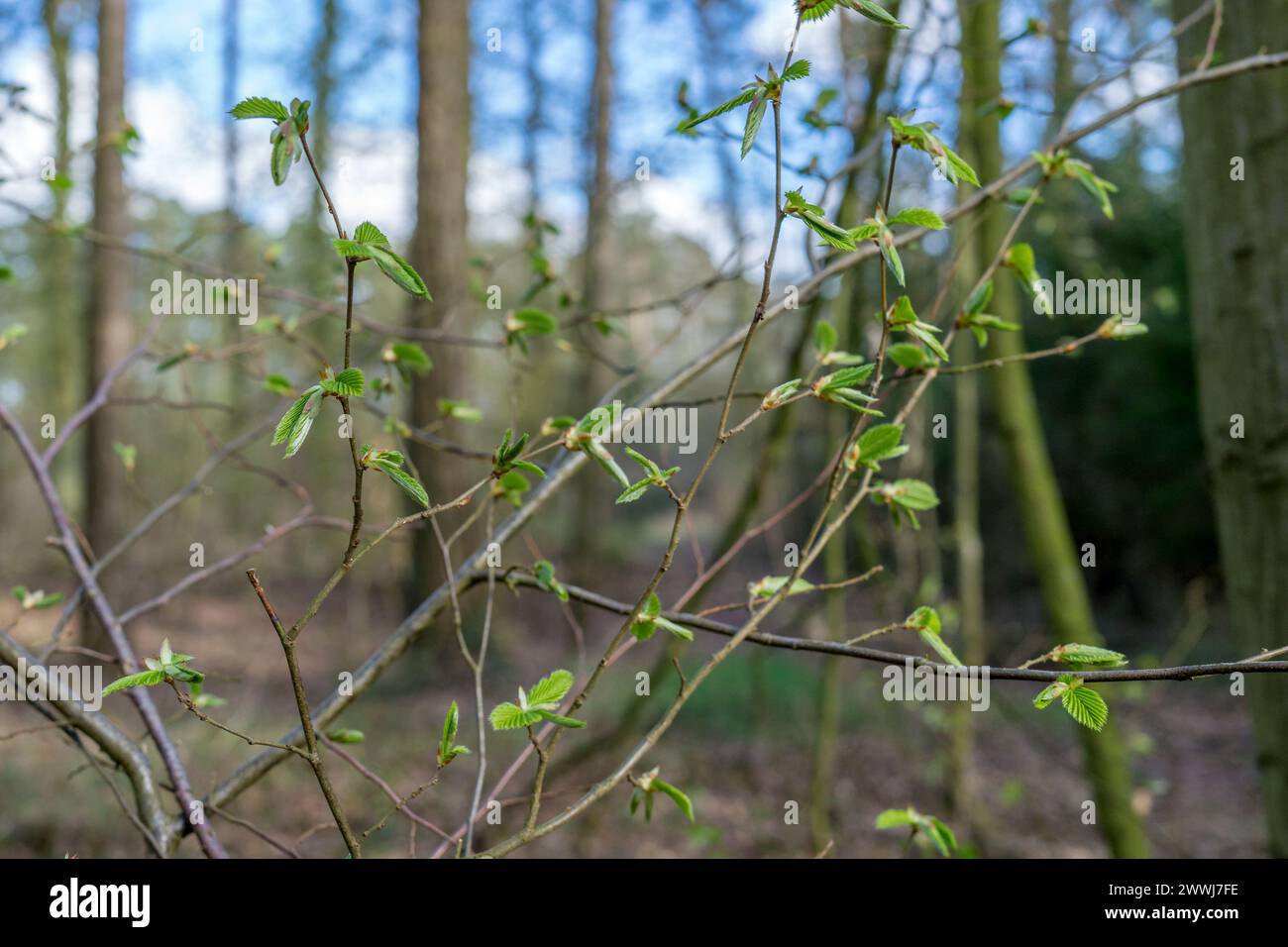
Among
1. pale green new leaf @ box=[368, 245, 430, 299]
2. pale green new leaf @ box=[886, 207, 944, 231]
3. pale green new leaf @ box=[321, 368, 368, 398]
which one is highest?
pale green new leaf @ box=[886, 207, 944, 231]

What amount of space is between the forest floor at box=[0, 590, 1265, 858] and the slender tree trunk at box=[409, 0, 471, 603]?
1.83 meters

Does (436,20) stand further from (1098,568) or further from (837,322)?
(1098,568)

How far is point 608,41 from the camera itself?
10734 millimetres

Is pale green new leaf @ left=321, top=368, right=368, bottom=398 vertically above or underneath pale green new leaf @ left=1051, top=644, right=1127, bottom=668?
above

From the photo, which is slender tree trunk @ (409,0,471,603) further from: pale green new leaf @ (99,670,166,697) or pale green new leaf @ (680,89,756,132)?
pale green new leaf @ (680,89,756,132)

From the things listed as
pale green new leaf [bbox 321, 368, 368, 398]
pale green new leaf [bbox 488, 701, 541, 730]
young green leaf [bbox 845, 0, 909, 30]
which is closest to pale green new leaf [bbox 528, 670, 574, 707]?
pale green new leaf [bbox 488, 701, 541, 730]

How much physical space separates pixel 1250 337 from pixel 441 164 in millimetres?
6456

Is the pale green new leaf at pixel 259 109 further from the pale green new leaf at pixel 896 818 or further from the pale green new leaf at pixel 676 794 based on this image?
the pale green new leaf at pixel 896 818

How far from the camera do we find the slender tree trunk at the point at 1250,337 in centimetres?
182

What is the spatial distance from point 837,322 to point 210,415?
16.8 m

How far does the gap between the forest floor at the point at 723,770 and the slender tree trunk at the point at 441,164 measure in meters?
1.83

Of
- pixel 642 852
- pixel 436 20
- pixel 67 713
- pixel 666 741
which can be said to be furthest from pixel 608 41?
pixel 67 713

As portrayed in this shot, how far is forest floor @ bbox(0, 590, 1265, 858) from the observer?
179 inches
